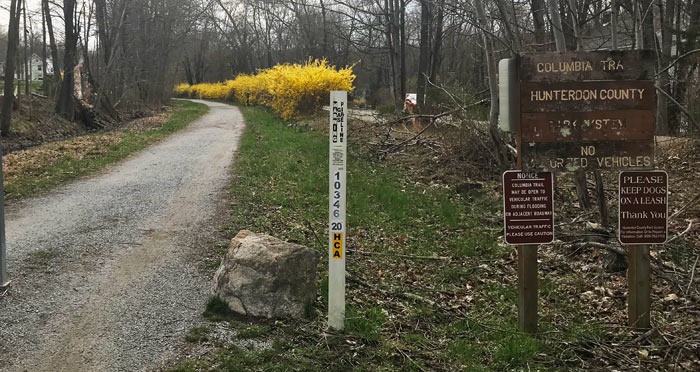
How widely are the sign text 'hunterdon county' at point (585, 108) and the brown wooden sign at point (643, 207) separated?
21cm

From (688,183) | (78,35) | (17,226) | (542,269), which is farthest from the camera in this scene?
(78,35)

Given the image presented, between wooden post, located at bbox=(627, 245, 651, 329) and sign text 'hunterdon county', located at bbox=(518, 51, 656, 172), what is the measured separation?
0.75m

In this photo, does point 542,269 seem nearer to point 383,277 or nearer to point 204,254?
point 383,277

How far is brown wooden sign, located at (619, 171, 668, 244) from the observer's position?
4.63 metres

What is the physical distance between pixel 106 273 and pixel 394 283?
274 cm

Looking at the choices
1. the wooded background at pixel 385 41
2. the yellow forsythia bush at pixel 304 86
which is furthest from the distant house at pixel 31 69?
the yellow forsythia bush at pixel 304 86

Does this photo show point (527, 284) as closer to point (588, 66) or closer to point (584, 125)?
point (584, 125)

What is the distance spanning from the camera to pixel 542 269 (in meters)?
6.51

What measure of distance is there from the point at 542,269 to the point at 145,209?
5415 millimetres

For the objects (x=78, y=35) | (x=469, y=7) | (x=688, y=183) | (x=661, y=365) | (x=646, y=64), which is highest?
(x=78, y=35)

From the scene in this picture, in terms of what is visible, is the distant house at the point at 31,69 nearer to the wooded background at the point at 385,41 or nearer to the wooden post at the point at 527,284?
the wooded background at the point at 385,41

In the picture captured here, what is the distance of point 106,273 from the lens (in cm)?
564

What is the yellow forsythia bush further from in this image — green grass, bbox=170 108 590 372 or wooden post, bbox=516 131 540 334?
wooden post, bbox=516 131 540 334

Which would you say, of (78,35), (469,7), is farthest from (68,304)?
(78,35)
